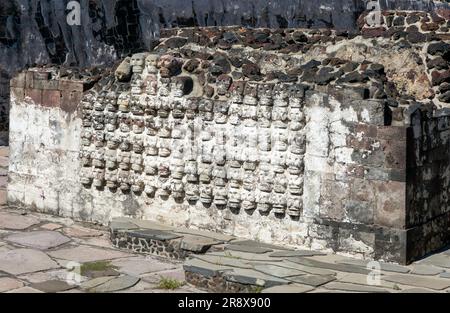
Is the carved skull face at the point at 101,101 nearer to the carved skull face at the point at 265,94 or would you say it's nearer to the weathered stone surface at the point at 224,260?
the carved skull face at the point at 265,94

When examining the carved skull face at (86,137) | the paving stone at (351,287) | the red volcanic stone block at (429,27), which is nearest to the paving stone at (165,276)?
the paving stone at (351,287)

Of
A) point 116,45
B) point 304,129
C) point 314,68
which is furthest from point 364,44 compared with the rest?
point 116,45

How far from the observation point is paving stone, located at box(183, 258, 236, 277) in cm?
652

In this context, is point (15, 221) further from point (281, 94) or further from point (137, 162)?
point (281, 94)

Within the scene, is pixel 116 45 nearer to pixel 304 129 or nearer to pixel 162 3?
pixel 162 3

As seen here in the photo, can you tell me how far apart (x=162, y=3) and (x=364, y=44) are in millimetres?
9630

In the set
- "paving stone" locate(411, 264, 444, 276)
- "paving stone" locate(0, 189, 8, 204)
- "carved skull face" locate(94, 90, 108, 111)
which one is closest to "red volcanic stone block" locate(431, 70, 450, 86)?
"paving stone" locate(411, 264, 444, 276)

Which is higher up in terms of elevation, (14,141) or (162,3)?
(162,3)

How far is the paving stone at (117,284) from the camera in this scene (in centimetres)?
650

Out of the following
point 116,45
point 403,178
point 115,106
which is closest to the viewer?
point 403,178

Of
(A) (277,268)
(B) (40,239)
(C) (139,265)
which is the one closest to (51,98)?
(B) (40,239)

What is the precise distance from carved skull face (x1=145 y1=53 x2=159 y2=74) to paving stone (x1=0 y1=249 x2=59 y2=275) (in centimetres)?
194

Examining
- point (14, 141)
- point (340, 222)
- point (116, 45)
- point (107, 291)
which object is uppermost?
point (116, 45)

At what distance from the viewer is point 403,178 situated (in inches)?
273
